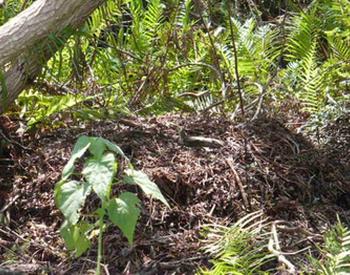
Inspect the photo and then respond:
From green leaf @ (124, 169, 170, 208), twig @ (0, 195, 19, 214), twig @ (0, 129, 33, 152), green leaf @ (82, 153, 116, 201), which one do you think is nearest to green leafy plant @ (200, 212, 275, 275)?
green leaf @ (124, 169, 170, 208)

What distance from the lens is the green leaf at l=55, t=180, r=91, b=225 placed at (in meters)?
2.33

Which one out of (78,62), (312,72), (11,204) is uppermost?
(78,62)

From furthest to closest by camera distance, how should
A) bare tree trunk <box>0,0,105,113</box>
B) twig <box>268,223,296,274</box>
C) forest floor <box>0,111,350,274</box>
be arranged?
bare tree trunk <box>0,0,105,113</box>, forest floor <box>0,111,350,274</box>, twig <box>268,223,296,274</box>

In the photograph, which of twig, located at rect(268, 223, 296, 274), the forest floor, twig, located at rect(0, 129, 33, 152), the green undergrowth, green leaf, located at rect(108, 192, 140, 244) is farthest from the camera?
twig, located at rect(0, 129, 33, 152)

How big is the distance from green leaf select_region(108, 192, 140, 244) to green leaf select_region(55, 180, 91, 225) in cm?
10

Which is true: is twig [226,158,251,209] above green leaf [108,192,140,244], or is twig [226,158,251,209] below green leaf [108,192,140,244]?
below

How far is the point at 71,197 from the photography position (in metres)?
2.35

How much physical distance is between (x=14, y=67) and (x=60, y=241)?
1.14 m

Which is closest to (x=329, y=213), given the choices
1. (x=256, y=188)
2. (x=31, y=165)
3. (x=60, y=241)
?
(x=256, y=188)

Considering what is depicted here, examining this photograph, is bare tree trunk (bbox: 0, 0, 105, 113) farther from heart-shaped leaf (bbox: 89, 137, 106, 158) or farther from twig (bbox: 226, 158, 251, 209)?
heart-shaped leaf (bbox: 89, 137, 106, 158)

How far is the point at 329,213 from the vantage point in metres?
3.30

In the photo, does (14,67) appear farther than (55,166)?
Yes

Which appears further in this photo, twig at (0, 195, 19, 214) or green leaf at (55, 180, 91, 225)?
twig at (0, 195, 19, 214)

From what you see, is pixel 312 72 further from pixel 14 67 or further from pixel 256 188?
pixel 14 67
